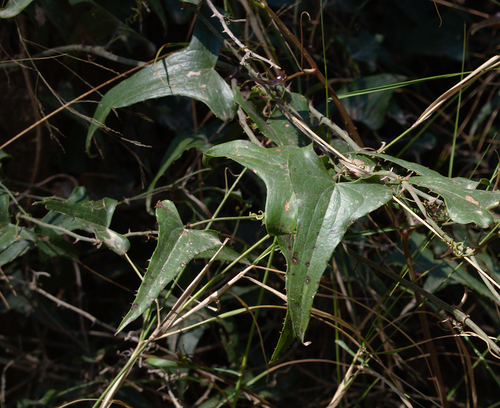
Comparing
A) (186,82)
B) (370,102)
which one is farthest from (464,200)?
(370,102)

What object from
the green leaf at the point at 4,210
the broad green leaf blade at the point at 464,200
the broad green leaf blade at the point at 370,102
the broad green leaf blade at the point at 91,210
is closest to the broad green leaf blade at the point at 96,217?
the broad green leaf blade at the point at 91,210

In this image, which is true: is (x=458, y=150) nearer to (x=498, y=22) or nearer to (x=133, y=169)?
(x=498, y=22)

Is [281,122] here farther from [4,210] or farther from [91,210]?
[4,210]

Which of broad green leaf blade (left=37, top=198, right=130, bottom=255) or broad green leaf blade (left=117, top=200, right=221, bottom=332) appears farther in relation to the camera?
broad green leaf blade (left=37, top=198, right=130, bottom=255)

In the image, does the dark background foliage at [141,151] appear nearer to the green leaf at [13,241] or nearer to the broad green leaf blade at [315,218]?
the green leaf at [13,241]

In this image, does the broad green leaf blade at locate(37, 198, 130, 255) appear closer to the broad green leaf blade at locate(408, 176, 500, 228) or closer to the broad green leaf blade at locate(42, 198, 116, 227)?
the broad green leaf blade at locate(42, 198, 116, 227)

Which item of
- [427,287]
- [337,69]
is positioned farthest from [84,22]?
[427,287]

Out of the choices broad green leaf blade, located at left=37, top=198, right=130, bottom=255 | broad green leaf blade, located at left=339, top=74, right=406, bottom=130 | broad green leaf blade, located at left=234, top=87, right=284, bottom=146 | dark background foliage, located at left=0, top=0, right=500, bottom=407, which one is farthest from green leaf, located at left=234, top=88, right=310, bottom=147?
broad green leaf blade, located at left=339, top=74, right=406, bottom=130
